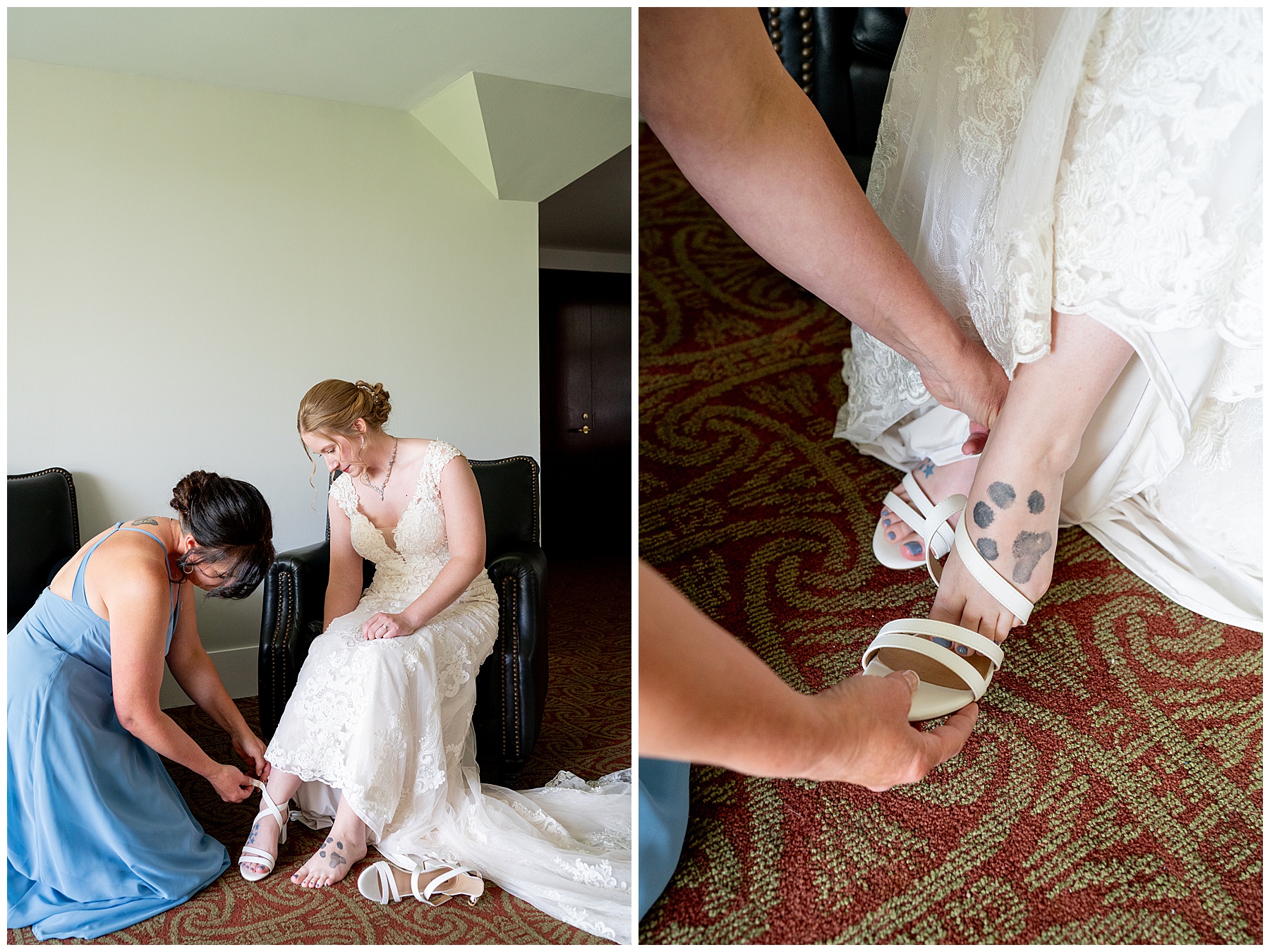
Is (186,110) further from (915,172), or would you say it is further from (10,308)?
(915,172)

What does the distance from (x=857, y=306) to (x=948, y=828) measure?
0.52m

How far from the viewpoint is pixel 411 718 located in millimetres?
1035

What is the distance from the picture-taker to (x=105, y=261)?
2.56 feet

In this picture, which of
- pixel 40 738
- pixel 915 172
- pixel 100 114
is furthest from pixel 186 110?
pixel 915 172

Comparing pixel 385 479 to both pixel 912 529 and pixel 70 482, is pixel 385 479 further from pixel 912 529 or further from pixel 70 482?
pixel 912 529

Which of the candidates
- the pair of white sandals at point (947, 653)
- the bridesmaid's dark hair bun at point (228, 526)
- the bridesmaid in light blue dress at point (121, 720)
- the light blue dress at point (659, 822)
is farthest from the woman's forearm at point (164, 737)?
the pair of white sandals at point (947, 653)

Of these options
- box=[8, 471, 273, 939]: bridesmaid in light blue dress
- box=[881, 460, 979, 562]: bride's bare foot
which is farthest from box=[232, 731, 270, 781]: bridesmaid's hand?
box=[881, 460, 979, 562]: bride's bare foot

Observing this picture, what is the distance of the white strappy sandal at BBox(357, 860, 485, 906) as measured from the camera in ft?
2.70

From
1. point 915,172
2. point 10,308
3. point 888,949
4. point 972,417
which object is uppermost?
point 915,172

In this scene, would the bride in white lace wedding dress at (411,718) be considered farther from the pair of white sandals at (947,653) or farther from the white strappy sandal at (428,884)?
the pair of white sandals at (947,653)

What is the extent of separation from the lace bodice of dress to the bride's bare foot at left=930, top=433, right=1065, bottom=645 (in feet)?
2.03

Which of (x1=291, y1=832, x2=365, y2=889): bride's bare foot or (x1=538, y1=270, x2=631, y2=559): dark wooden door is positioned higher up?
(x1=538, y1=270, x2=631, y2=559): dark wooden door

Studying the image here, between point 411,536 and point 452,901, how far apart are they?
0.44 meters

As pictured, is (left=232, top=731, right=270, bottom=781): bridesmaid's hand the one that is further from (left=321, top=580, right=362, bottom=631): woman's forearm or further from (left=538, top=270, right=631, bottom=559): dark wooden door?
(left=538, top=270, right=631, bottom=559): dark wooden door
